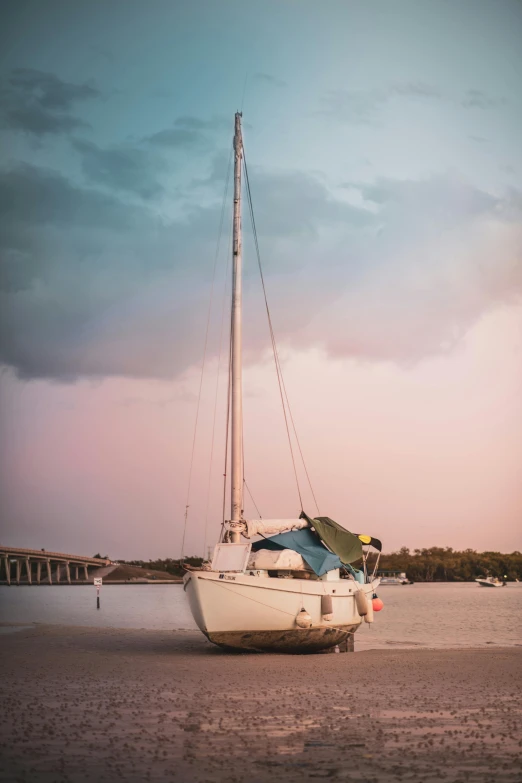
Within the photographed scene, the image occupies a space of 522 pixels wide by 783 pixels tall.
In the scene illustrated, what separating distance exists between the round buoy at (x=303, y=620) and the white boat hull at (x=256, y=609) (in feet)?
0.49

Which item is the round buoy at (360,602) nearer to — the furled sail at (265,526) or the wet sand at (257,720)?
the furled sail at (265,526)

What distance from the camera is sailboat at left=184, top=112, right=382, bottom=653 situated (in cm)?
2662

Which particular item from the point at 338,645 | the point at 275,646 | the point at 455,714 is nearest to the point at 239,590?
the point at 275,646

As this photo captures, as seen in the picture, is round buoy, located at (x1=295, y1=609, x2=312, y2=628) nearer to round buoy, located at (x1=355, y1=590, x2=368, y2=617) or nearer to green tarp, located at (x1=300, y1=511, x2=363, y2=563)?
round buoy, located at (x1=355, y1=590, x2=368, y2=617)

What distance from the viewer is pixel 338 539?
32.4 meters

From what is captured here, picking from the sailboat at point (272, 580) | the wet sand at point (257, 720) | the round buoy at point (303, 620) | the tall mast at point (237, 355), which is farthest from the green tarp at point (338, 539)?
the wet sand at point (257, 720)

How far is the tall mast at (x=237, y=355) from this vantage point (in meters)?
31.1

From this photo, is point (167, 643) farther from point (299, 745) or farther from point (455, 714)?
point (299, 745)

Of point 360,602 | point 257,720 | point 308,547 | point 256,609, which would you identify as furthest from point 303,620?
point 257,720

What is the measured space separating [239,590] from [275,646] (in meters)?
2.94

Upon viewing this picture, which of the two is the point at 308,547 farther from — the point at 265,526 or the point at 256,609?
the point at 256,609

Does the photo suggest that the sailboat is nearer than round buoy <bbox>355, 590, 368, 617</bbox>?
Yes

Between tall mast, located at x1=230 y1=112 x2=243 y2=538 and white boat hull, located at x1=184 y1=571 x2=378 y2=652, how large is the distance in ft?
14.1

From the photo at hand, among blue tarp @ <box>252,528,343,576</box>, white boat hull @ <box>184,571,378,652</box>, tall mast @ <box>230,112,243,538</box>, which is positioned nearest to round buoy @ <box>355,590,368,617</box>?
blue tarp @ <box>252,528,343,576</box>
